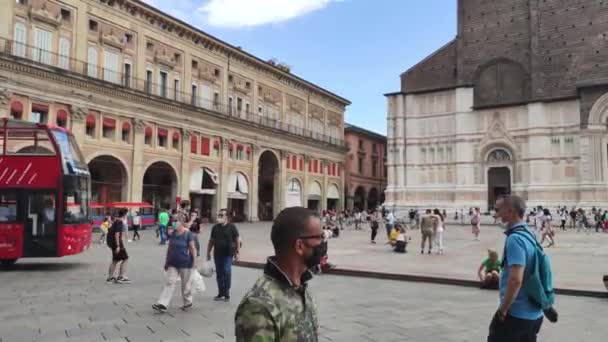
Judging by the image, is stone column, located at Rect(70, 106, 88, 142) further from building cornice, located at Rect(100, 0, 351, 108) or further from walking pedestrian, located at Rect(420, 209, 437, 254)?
walking pedestrian, located at Rect(420, 209, 437, 254)

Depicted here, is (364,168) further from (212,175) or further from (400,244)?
(400,244)

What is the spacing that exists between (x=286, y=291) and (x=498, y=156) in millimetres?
44663

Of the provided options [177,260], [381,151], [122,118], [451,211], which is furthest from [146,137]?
[381,151]

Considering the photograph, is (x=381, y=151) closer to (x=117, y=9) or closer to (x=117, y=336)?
(x=117, y=9)

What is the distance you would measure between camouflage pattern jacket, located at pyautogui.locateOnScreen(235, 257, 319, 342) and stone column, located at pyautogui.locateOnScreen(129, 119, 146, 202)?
33417 mm

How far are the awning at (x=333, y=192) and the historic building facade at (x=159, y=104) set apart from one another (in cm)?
164

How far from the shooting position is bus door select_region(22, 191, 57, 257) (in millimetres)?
13266

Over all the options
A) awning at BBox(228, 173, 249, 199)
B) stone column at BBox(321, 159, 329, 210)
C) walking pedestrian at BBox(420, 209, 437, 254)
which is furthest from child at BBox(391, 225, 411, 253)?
stone column at BBox(321, 159, 329, 210)

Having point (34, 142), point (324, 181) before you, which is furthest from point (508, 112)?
point (34, 142)

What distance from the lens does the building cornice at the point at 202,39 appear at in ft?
114

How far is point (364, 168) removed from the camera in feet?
219

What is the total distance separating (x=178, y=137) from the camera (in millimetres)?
38094

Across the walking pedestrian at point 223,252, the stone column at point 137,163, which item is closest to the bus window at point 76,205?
the walking pedestrian at point 223,252

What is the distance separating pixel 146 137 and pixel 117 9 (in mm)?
8756
